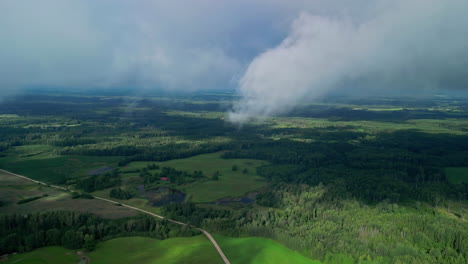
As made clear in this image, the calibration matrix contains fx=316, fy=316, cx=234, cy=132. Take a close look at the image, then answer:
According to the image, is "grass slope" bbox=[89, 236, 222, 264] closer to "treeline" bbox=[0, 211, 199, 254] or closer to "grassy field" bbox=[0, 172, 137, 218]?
"treeline" bbox=[0, 211, 199, 254]

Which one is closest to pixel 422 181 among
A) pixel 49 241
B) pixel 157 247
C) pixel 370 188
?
pixel 370 188

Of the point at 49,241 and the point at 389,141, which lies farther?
the point at 389,141

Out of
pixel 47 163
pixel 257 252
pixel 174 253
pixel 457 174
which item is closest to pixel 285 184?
pixel 257 252

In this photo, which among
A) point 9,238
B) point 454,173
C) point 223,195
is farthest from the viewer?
point 454,173

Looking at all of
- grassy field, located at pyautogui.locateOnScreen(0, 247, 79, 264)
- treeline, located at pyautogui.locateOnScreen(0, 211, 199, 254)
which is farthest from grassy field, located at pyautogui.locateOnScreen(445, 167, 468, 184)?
grassy field, located at pyautogui.locateOnScreen(0, 247, 79, 264)

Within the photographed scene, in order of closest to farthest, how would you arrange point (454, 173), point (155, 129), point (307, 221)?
point (307, 221)
point (454, 173)
point (155, 129)

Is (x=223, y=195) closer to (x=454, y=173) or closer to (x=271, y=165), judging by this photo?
(x=271, y=165)

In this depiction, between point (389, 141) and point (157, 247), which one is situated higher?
point (389, 141)

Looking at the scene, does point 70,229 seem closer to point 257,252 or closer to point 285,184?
point 257,252
